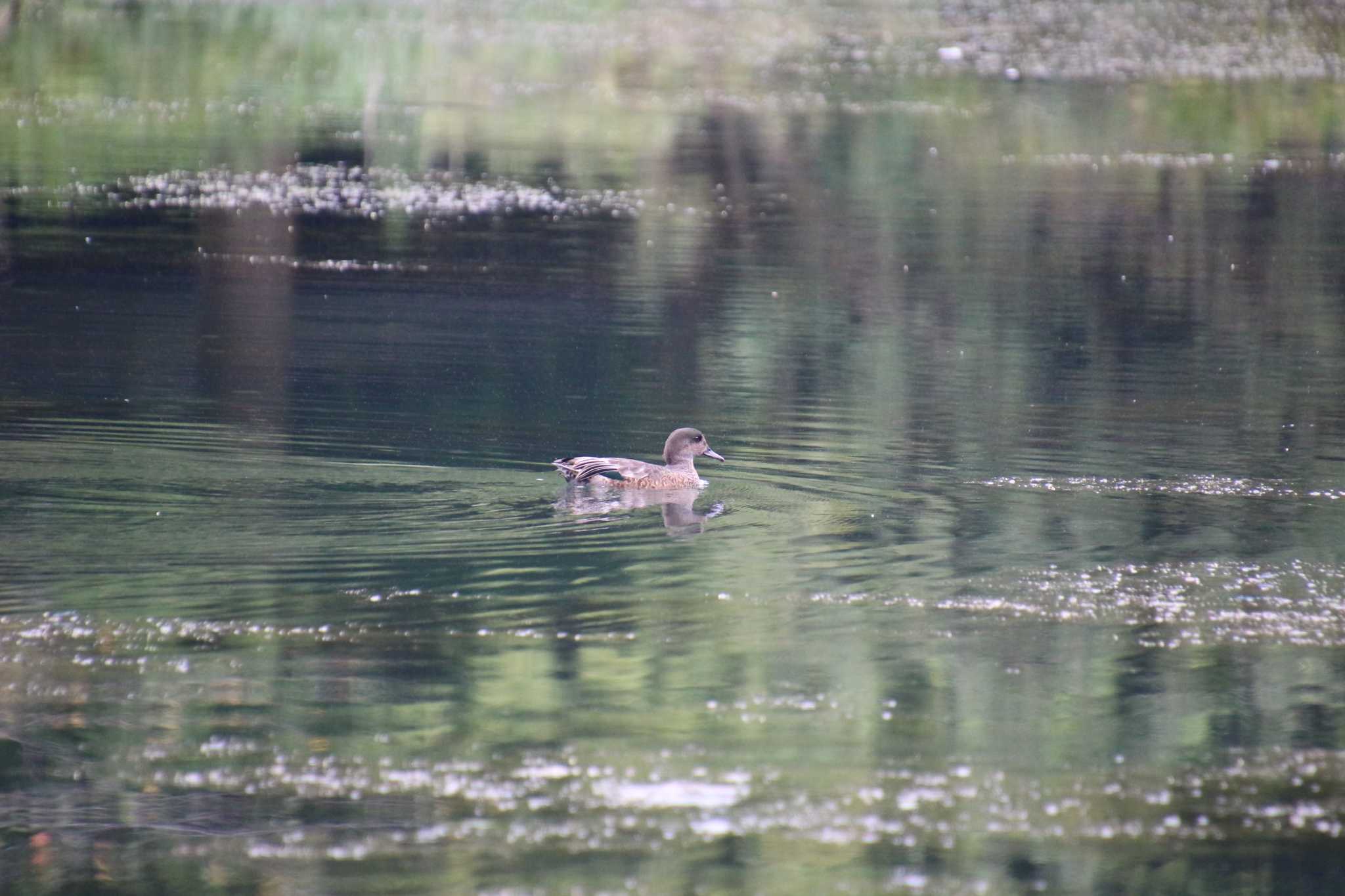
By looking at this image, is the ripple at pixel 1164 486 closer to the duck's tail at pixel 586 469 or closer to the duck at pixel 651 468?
the duck at pixel 651 468

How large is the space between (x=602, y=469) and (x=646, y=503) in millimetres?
285

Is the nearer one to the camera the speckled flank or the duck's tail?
the duck's tail

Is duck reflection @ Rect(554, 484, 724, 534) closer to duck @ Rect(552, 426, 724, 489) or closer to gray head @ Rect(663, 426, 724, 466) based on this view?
duck @ Rect(552, 426, 724, 489)

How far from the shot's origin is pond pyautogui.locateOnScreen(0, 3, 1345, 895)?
6863mm

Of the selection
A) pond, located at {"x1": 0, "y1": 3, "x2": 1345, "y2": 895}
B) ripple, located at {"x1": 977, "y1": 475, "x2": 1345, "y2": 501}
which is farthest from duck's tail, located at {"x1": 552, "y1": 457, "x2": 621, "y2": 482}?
ripple, located at {"x1": 977, "y1": 475, "x2": 1345, "y2": 501}

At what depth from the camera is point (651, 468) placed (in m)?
11.4

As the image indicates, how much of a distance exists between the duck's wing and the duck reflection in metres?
0.07

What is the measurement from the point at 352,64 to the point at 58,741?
38967mm

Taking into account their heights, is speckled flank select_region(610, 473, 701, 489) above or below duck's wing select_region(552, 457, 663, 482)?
below

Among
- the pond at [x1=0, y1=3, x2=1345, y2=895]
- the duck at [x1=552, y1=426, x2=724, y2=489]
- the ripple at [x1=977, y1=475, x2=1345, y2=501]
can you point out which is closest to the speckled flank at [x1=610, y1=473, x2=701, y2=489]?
the duck at [x1=552, y1=426, x2=724, y2=489]

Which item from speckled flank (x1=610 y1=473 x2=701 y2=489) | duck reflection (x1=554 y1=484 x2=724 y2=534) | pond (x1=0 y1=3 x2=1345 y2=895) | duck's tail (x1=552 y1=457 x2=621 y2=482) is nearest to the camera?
pond (x1=0 y1=3 x2=1345 y2=895)

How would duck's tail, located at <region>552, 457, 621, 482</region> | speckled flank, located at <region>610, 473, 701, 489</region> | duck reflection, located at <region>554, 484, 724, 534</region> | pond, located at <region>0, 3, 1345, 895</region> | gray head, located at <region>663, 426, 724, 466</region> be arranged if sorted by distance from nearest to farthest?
pond, located at <region>0, 3, 1345, 895</region>, duck reflection, located at <region>554, 484, 724, 534</region>, duck's tail, located at <region>552, 457, 621, 482</region>, speckled flank, located at <region>610, 473, 701, 489</region>, gray head, located at <region>663, 426, 724, 466</region>

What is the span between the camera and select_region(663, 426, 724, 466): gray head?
11664 millimetres

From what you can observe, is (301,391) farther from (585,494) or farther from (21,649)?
(21,649)
